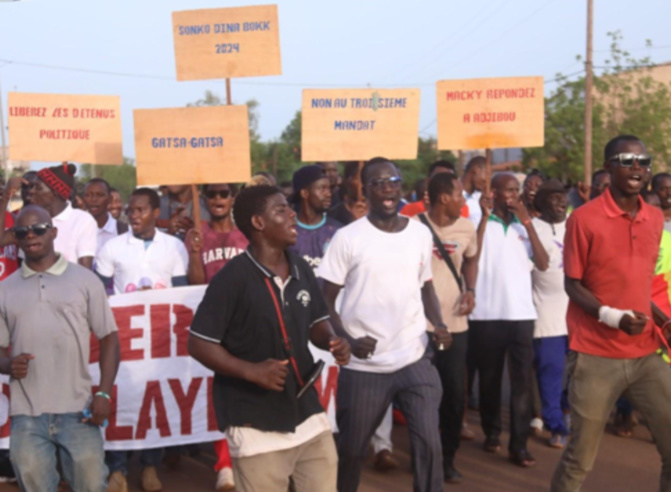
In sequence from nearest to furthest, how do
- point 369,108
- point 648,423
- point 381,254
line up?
point 648,423 < point 381,254 < point 369,108

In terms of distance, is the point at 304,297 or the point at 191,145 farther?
the point at 191,145

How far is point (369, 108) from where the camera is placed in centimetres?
849

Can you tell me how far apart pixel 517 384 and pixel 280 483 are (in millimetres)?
3425

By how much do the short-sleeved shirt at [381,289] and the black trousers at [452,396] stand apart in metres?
1.22

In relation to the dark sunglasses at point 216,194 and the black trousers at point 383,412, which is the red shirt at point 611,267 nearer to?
the black trousers at point 383,412

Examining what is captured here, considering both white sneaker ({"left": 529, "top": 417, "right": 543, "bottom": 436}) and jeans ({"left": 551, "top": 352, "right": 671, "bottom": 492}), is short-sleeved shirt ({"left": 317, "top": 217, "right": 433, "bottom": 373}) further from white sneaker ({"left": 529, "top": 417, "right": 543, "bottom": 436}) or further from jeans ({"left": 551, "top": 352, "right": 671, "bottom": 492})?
white sneaker ({"left": 529, "top": 417, "right": 543, "bottom": 436})

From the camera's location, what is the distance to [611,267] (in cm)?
520

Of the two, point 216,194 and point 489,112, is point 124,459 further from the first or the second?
point 489,112

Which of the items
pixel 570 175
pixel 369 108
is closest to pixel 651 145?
pixel 570 175

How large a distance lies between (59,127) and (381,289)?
14.4 feet

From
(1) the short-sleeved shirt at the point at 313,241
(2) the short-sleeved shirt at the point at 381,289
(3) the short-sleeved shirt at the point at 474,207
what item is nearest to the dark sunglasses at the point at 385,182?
(2) the short-sleeved shirt at the point at 381,289

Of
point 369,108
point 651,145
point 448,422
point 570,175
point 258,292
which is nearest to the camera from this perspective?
point 258,292

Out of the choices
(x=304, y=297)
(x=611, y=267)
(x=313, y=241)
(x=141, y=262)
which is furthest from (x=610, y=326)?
(x=141, y=262)

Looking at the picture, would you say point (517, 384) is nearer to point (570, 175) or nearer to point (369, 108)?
point (369, 108)
